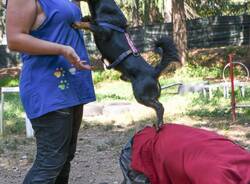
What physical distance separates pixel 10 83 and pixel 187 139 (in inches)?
590

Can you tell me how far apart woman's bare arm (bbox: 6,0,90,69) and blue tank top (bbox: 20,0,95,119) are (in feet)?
0.29

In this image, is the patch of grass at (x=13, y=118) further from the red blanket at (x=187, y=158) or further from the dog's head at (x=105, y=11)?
the dog's head at (x=105, y=11)

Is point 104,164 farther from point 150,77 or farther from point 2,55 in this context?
point 2,55

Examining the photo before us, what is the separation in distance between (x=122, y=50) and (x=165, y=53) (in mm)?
221

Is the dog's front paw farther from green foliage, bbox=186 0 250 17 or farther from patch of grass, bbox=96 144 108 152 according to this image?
green foliage, bbox=186 0 250 17

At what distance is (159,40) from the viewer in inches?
109

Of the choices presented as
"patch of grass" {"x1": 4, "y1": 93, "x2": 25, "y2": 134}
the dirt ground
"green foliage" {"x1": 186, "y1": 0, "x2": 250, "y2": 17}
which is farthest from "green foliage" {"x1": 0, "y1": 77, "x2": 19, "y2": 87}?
"green foliage" {"x1": 186, "y1": 0, "x2": 250, "y2": 17}

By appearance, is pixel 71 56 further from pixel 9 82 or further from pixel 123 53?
pixel 9 82

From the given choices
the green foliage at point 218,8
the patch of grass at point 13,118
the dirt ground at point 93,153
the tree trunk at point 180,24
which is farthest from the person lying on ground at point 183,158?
the green foliage at point 218,8

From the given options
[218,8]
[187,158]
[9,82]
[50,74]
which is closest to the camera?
[187,158]

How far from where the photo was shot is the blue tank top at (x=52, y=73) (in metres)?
2.69

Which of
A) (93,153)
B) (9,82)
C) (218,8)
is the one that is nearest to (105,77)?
(9,82)

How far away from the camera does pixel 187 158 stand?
2.58 m

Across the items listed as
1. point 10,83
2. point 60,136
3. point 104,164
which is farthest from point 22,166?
point 10,83
